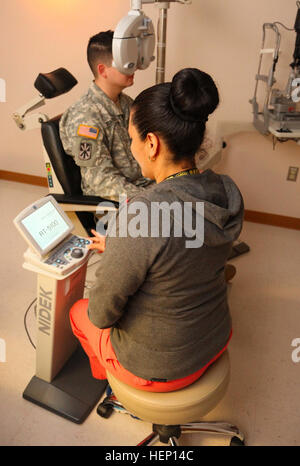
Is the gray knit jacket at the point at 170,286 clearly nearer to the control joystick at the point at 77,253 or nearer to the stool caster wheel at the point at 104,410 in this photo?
the control joystick at the point at 77,253

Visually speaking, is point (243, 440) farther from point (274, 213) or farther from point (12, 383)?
point (274, 213)

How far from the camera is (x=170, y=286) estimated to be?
0.96m

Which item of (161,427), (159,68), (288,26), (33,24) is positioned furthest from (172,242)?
(33,24)

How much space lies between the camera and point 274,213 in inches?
111

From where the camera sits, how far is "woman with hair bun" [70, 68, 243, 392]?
914 mm

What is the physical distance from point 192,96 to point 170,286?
448 millimetres

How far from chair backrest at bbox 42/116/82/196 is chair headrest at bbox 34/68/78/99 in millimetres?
121

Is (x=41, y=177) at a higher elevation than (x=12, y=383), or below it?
higher

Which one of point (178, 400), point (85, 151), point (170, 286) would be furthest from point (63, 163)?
point (178, 400)

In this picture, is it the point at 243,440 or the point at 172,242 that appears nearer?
the point at 172,242

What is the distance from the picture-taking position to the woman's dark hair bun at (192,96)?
90cm

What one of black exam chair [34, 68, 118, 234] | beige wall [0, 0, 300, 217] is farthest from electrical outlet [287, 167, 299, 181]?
black exam chair [34, 68, 118, 234]

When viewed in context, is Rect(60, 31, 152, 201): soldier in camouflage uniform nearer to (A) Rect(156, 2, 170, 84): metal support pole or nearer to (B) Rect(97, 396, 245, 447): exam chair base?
(A) Rect(156, 2, 170, 84): metal support pole

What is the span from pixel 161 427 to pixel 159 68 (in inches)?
64.4
